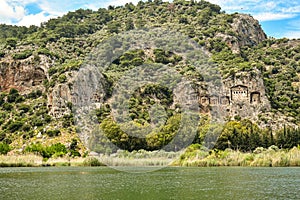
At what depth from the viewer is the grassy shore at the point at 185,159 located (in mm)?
59625

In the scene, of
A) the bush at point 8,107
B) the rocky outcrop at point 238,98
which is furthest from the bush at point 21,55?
the rocky outcrop at point 238,98

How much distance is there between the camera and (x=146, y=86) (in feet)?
408

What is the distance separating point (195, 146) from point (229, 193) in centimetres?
4936

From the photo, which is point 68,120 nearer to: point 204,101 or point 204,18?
point 204,101

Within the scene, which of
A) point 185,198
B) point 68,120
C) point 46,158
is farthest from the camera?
point 68,120

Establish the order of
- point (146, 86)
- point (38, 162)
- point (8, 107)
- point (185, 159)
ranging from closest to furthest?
point (185, 159) → point (38, 162) → point (8, 107) → point (146, 86)

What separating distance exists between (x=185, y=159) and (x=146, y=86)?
189 ft

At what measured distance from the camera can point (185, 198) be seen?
3053 cm

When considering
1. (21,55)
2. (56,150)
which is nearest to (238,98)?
(56,150)

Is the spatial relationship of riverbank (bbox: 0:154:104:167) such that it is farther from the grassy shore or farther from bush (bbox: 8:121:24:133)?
bush (bbox: 8:121:24:133)

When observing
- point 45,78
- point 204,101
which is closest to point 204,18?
point 204,101

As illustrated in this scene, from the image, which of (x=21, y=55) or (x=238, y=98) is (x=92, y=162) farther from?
(x=21, y=55)

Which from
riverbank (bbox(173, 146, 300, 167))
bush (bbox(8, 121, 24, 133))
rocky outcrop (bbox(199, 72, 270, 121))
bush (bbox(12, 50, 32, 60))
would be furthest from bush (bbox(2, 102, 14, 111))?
riverbank (bbox(173, 146, 300, 167))

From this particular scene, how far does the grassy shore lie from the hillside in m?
8.25
